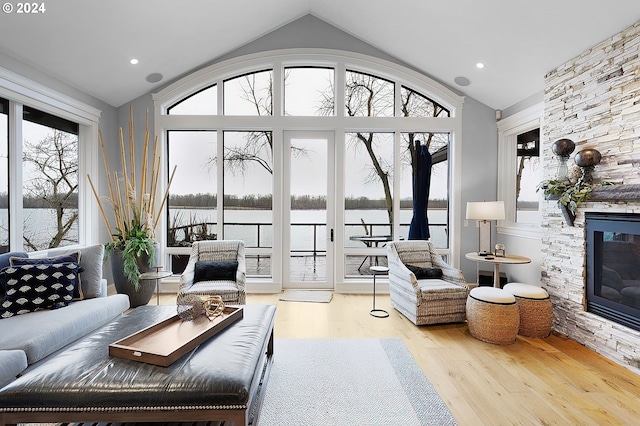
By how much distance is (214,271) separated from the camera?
4.07 m

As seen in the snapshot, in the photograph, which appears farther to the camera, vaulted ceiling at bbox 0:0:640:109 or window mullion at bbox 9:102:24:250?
window mullion at bbox 9:102:24:250

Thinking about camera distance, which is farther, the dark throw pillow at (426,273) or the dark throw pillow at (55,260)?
the dark throw pillow at (426,273)

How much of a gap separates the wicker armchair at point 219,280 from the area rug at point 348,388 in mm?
782

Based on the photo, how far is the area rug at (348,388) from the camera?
2113mm

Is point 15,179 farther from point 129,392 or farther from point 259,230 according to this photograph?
point 129,392

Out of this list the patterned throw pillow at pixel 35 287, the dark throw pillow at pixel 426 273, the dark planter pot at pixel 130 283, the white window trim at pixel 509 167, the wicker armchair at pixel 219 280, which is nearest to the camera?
the patterned throw pillow at pixel 35 287

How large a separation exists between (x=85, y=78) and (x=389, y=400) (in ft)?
15.6

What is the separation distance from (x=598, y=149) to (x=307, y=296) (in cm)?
363

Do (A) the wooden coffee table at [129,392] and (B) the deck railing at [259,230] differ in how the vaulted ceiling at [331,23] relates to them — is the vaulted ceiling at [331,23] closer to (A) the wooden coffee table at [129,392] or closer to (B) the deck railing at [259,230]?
(B) the deck railing at [259,230]

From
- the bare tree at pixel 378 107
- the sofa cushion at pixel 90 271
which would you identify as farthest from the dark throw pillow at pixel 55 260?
the bare tree at pixel 378 107

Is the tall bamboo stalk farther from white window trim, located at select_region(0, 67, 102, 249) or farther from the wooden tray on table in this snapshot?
the wooden tray on table

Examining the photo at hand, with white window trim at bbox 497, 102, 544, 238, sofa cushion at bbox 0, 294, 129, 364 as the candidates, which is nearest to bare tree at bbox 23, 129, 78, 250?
sofa cushion at bbox 0, 294, 129, 364

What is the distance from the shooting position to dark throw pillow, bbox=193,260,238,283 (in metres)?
4.05

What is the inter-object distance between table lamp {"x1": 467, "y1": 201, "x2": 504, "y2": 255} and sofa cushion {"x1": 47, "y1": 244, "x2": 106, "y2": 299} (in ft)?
13.6
